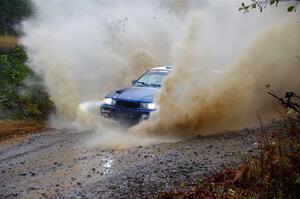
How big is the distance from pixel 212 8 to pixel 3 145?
343 inches

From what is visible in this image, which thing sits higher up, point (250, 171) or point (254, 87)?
point (254, 87)

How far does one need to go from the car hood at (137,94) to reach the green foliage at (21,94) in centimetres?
317

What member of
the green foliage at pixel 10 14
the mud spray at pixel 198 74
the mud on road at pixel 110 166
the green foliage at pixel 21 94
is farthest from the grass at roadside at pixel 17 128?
the green foliage at pixel 10 14

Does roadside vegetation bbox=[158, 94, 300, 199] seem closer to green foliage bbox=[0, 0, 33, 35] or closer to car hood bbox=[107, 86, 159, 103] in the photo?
car hood bbox=[107, 86, 159, 103]

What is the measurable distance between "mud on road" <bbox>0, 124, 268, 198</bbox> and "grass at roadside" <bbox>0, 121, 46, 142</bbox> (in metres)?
1.09

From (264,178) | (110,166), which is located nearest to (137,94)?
(110,166)

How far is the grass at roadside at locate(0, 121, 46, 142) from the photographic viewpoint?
38.4 ft

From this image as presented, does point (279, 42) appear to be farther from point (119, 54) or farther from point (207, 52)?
point (119, 54)

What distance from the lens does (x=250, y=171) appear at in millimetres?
6238

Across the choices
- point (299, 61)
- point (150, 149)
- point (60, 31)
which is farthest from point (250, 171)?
point (60, 31)

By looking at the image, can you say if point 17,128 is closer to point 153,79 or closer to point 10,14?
point 153,79

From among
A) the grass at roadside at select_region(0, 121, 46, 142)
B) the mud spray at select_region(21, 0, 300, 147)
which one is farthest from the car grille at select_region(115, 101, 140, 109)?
the grass at roadside at select_region(0, 121, 46, 142)

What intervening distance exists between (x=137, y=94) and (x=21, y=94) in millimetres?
4572

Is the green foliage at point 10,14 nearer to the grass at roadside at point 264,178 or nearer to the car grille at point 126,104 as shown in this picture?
the car grille at point 126,104
